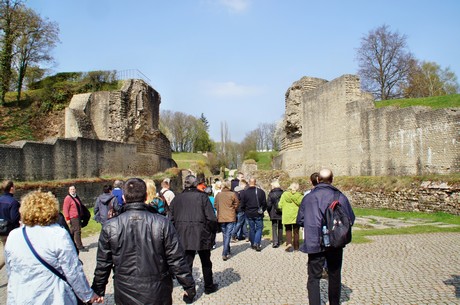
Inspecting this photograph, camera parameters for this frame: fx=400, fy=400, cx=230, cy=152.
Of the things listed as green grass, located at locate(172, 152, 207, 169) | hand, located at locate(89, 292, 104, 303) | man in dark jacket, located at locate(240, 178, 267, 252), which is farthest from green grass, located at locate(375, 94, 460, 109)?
green grass, located at locate(172, 152, 207, 169)

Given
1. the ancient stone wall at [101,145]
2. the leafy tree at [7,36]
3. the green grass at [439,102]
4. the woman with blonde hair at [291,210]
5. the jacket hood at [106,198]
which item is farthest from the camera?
the leafy tree at [7,36]

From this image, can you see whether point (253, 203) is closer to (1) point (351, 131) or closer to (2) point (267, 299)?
(2) point (267, 299)

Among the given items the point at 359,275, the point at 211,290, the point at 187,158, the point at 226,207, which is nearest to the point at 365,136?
the point at 226,207

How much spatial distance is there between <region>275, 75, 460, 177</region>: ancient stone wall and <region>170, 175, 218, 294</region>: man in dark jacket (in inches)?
528

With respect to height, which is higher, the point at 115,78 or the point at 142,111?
the point at 115,78

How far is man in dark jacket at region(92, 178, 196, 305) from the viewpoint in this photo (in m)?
3.41

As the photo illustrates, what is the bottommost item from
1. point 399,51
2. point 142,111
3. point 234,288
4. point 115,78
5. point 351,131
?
point 234,288

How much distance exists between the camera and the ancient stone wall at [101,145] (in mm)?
17016

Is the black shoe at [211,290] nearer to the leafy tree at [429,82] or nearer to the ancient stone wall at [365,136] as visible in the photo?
the ancient stone wall at [365,136]

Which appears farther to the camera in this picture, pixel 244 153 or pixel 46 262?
pixel 244 153

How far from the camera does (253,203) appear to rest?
9961 millimetres

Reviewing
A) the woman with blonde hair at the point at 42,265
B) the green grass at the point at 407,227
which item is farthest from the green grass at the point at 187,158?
the woman with blonde hair at the point at 42,265

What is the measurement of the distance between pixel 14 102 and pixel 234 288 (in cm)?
2687

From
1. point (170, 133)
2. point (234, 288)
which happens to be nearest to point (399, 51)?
point (234, 288)
